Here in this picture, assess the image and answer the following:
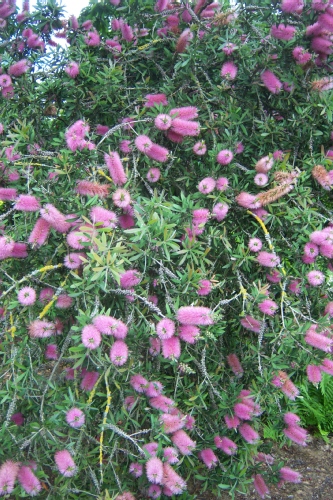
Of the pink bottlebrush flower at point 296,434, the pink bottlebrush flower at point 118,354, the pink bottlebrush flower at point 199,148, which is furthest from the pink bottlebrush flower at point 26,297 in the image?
the pink bottlebrush flower at point 296,434

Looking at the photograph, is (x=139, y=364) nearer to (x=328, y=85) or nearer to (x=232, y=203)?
(x=232, y=203)

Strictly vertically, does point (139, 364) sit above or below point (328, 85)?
below

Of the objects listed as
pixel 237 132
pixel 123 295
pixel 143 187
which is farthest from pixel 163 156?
pixel 123 295

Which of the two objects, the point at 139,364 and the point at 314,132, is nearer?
the point at 139,364

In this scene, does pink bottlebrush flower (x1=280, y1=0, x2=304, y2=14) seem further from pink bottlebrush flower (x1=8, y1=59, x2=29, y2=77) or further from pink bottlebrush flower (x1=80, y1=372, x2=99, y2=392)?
pink bottlebrush flower (x1=80, y1=372, x2=99, y2=392)

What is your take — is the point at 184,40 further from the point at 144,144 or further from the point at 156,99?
the point at 144,144

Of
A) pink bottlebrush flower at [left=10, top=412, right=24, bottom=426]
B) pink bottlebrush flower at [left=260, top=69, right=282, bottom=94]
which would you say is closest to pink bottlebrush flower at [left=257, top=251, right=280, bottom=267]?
pink bottlebrush flower at [left=260, top=69, right=282, bottom=94]

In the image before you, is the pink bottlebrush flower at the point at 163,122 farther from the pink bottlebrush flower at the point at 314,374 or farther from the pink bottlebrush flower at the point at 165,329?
the pink bottlebrush flower at the point at 314,374
